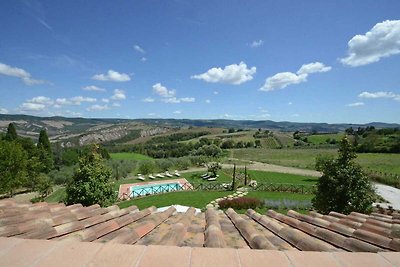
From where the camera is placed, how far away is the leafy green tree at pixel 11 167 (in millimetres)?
29609

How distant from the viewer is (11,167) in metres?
31.6

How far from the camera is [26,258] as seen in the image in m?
1.81

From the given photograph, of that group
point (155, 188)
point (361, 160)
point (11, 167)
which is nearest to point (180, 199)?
point (155, 188)

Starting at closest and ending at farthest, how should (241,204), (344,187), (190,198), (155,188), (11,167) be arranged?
(344,187) → (241,204) → (190,198) → (11,167) → (155,188)

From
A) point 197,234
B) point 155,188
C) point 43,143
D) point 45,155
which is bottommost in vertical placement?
point 155,188

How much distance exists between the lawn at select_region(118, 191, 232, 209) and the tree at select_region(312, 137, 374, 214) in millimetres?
12618

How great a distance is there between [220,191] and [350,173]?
19889 mm

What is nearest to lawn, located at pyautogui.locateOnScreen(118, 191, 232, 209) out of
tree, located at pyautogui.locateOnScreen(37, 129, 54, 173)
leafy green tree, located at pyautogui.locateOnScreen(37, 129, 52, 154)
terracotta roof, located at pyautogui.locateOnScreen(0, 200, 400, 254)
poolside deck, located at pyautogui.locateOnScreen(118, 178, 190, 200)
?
poolside deck, located at pyautogui.locateOnScreen(118, 178, 190, 200)

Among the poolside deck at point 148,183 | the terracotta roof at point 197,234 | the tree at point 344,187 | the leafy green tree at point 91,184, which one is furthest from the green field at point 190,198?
the terracotta roof at point 197,234

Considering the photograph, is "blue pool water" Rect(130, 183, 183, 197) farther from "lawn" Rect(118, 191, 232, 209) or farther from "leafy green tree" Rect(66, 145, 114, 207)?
"leafy green tree" Rect(66, 145, 114, 207)

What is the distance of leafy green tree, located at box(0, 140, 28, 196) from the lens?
2961 centimetres

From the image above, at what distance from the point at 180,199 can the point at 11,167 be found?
21.2 m

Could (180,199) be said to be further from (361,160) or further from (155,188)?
(361,160)

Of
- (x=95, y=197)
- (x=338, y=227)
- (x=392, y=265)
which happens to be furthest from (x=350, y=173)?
(x=95, y=197)
